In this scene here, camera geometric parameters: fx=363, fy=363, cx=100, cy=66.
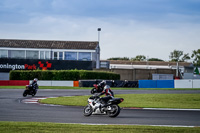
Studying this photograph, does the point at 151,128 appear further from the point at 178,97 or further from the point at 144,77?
the point at 144,77

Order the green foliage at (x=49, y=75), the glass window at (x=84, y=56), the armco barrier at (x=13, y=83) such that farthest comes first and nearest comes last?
the glass window at (x=84, y=56) < the green foliage at (x=49, y=75) < the armco barrier at (x=13, y=83)

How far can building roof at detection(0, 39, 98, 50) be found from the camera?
60281mm

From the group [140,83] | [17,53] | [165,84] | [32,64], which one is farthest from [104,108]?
[17,53]

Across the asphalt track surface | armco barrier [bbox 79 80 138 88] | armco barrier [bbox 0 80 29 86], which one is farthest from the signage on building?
the asphalt track surface

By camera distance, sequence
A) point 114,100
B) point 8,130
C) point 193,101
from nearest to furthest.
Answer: point 8,130 → point 114,100 → point 193,101

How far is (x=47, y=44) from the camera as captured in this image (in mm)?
61438

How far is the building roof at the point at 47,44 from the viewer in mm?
60281

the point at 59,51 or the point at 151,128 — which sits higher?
the point at 59,51

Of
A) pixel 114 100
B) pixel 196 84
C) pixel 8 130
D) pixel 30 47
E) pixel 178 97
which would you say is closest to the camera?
pixel 8 130

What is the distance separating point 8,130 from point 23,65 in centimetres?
4436

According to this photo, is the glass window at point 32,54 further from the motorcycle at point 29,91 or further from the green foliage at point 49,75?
the motorcycle at point 29,91

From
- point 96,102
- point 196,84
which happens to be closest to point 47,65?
point 196,84

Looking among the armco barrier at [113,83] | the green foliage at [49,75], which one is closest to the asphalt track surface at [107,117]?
the armco barrier at [113,83]

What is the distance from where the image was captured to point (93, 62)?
187ft
